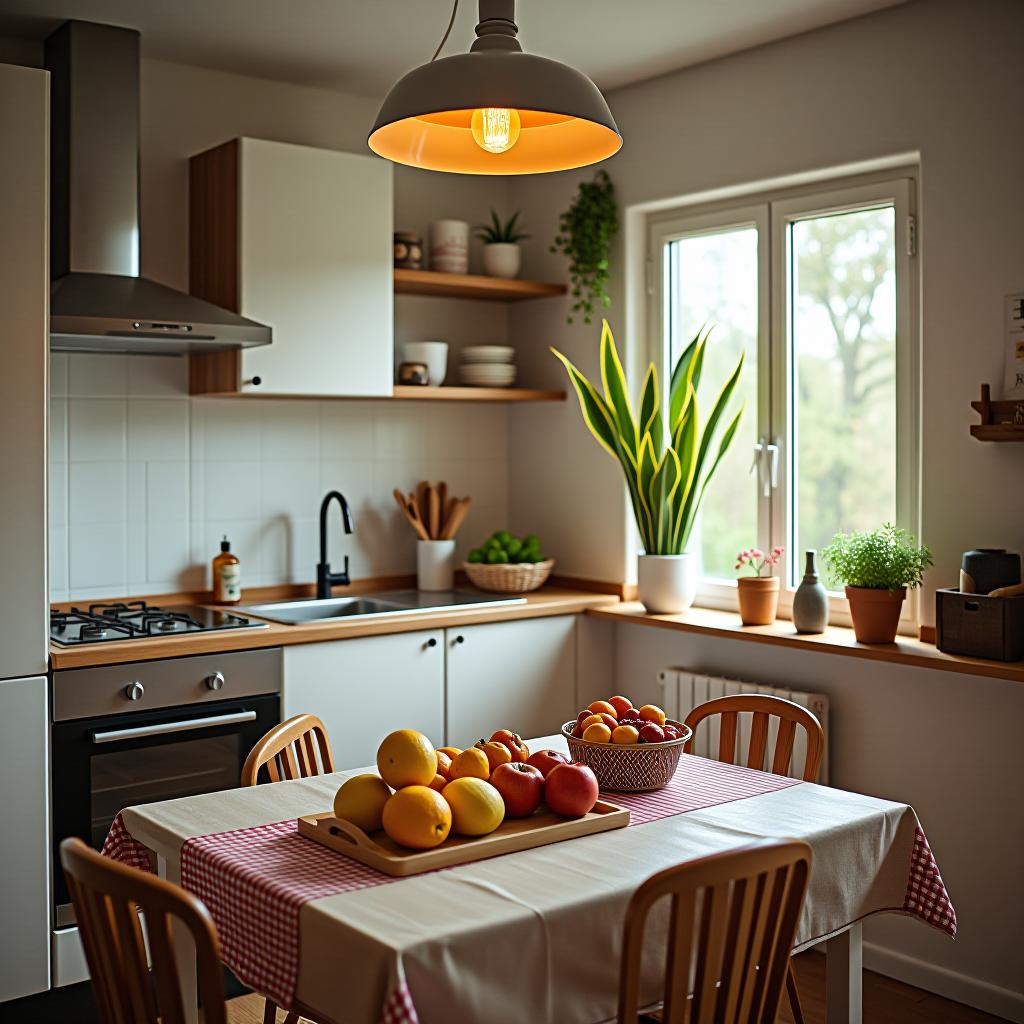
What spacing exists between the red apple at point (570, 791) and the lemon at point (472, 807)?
0.12m

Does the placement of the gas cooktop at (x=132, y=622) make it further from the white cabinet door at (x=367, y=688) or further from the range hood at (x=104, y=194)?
the range hood at (x=104, y=194)

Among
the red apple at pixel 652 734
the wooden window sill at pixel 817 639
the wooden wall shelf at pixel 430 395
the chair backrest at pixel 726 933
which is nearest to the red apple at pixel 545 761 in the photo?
the red apple at pixel 652 734

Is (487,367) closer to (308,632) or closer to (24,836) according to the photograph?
(308,632)

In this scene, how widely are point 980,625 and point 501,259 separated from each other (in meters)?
2.15

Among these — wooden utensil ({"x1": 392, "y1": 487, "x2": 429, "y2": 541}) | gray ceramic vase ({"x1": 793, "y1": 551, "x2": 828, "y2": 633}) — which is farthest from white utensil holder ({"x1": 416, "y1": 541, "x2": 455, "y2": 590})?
gray ceramic vase ({"x1": 793, "y1": 551, "x2": 828, "y2": 633})

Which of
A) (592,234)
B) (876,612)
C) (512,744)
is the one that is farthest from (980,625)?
(592,234)

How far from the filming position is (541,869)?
1877 mm

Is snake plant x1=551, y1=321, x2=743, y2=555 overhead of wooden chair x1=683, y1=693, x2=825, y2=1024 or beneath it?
overhead

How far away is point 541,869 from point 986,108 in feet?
7.76

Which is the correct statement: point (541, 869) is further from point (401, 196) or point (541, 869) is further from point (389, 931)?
point (401, 196)

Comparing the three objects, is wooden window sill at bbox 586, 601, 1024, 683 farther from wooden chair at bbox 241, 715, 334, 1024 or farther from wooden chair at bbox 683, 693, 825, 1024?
wooden chair at bbox 241, 715, 334, 1024

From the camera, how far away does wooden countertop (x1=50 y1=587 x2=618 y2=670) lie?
3.13 meters

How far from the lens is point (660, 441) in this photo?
3.93m

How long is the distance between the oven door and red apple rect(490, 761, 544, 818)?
1.46 meters
